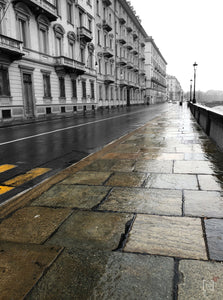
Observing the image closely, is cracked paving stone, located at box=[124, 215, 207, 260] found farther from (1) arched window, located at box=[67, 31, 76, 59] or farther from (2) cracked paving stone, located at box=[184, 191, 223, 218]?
(1) arched window, located at box=[67, 31, 76, 59]

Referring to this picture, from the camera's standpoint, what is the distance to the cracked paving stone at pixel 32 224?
2.35 m

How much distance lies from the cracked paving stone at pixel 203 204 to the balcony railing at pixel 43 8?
21579 mm

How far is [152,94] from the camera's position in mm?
81812

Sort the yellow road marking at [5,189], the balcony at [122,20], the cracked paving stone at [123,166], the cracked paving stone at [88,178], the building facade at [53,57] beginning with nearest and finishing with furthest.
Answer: the yellow road marking at [5,189] → the cracked paving stone at [88,178] → the cracked paving stone at [123,166] → the building facade at [53,57] → the balcony at [122,20]

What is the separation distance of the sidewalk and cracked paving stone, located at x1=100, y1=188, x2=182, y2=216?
0.04 feet

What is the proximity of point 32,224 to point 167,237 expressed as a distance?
1.42m

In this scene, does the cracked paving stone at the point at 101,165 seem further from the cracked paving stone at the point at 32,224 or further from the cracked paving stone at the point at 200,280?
the cracked paving stone at the point at 200,280

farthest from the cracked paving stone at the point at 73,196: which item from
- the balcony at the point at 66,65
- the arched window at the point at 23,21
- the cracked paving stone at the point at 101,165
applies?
the balcony at the point at 66,65

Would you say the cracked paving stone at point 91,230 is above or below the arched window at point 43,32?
below

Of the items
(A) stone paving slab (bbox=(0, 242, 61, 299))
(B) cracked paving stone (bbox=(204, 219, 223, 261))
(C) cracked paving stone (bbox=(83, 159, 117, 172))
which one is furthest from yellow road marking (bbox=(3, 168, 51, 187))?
(B) cracked paving stone (bbox=(204, 219, 223, 261))

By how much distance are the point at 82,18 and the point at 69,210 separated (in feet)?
104

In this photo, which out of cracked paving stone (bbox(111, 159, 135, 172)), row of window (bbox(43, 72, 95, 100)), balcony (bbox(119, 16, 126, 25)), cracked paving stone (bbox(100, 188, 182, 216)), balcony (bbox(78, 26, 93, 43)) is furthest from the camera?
balcony (bbox(119, 16, 126, 25))

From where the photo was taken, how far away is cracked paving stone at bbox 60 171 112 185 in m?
3.96

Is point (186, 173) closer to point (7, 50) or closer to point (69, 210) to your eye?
point (69, 210)
